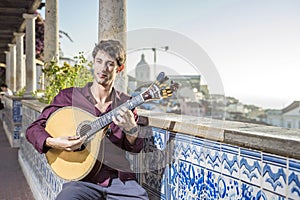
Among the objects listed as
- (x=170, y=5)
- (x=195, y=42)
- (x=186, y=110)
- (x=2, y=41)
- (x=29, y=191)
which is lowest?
(x=29, y=191)

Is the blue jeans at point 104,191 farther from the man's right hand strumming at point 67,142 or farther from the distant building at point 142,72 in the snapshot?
the distant building at point 142,72

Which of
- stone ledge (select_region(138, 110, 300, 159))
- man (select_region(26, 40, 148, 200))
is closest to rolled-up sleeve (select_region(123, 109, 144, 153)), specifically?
man (select_region(26, 40, 148, 200))

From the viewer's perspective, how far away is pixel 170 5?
2611 mm

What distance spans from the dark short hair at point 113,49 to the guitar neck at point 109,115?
0.27m

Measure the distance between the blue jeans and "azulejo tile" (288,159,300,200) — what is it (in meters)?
0.75

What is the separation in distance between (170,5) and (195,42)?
117 centimetres

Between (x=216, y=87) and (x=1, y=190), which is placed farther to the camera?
(x=1, y=190)

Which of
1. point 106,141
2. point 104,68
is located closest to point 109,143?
point 106,141

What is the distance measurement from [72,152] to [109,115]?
1.08 feet

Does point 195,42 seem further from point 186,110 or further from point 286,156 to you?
point 286,156

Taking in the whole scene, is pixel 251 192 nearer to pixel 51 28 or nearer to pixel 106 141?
pixel 106 141

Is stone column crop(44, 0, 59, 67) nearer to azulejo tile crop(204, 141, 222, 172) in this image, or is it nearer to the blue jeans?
the blue jeans

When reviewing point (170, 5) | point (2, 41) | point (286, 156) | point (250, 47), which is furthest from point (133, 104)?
point (250, 47)

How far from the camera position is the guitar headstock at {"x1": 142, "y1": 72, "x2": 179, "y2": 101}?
4.49 ft
